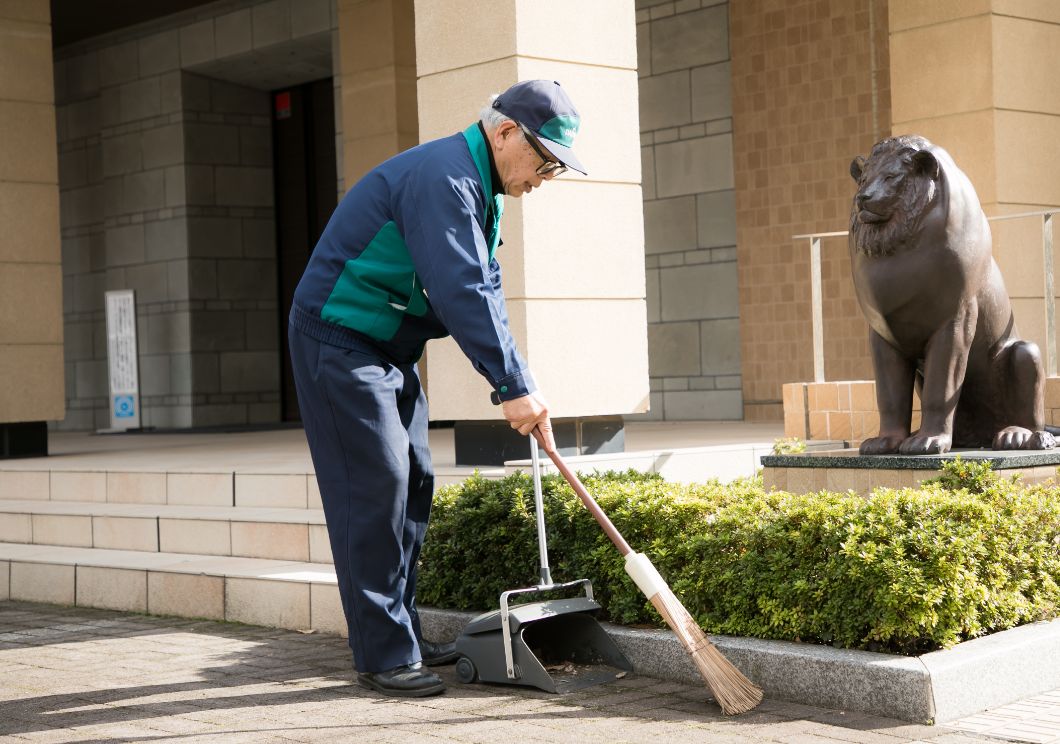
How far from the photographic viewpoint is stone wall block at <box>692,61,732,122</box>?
39.4ft

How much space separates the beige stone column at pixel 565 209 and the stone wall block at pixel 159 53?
9.44 metres

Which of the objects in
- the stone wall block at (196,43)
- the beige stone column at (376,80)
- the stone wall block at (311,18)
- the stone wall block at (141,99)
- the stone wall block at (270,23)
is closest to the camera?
the beige stone column at (376,80)

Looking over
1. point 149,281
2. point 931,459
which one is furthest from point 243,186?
point 931,459

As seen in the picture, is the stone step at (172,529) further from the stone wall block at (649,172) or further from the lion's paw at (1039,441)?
the stone wall block at (649,172)

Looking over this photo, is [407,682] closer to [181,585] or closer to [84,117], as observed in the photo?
[181,585]

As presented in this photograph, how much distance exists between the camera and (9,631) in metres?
6.01

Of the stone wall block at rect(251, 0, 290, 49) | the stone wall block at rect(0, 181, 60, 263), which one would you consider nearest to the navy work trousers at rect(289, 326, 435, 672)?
the stone wall block at rect(0, 181, 60, 263)

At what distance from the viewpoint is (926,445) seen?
201 inches

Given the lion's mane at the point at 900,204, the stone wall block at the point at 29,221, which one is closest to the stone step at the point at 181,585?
the lion's mane at the point at 900,204

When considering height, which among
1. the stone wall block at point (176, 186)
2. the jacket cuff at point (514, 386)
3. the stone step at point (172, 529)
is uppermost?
the stone wall block at point (176, 186)

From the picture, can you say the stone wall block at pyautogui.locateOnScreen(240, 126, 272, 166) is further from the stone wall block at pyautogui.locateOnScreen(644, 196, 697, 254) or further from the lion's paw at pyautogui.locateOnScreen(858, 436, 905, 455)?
the lion's paw at pyautogui.locateOnScreen(858, 436, 905, 455)

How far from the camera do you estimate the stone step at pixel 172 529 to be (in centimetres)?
644

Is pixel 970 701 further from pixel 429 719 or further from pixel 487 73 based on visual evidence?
pixel 487 73

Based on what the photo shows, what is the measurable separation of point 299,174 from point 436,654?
12.2 metres
